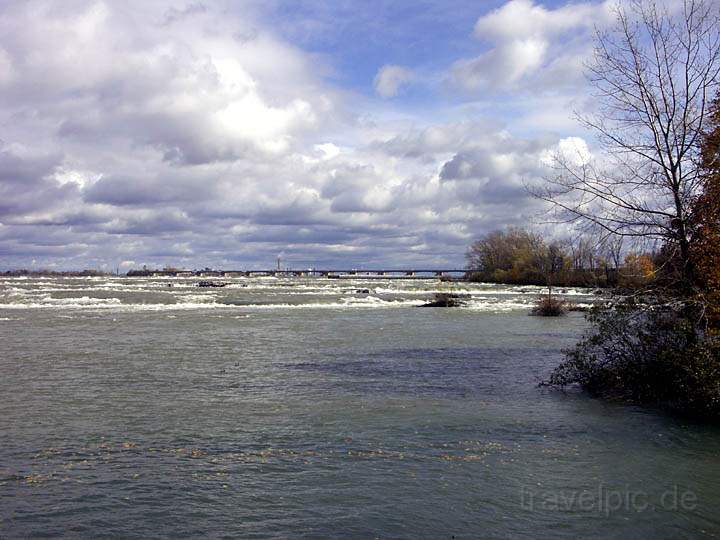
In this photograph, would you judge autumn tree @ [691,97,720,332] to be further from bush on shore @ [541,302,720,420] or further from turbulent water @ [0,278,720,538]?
turbulent water @ [0,278,720,538]

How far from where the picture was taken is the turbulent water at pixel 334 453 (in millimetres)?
7914

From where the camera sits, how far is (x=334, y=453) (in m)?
10.7

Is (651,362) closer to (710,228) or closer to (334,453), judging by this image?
(710,228)

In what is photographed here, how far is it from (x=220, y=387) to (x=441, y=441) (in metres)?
7.37

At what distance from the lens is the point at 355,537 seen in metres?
7.39

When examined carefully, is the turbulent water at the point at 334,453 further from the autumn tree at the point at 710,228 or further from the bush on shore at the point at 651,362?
the autumn tree at the point at 710,228

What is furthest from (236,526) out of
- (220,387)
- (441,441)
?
(220,387)

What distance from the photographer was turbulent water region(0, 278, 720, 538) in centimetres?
791

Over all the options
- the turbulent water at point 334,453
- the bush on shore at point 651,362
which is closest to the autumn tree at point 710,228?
the bush on shore at point 651,362

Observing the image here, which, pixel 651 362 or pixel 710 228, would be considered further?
pixel 651 362

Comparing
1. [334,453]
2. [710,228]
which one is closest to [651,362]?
[710,228]

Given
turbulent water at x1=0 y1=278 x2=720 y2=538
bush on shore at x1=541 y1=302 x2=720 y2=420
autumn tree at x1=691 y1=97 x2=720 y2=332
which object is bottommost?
turbulent water at x1=0 y1=278 x2=720 y2=538

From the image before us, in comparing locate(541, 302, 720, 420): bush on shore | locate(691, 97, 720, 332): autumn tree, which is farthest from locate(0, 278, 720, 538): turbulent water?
locate(691, 97, 720, 332): autumn tree

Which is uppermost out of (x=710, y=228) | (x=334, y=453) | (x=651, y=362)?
(x=710, y=228)
